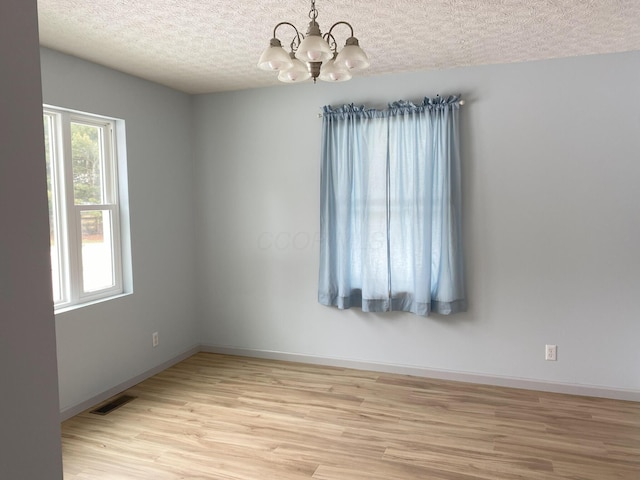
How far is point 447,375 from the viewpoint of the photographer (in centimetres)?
389

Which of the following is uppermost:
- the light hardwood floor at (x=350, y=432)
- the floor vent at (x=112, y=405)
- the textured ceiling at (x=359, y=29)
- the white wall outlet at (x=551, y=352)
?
the textured ceiling at (x=359, y=29)

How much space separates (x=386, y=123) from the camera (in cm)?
388

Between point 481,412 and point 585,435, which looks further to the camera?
point 481,412

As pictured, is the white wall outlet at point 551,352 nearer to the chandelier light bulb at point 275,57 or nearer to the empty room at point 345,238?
the empty room at point 345,238

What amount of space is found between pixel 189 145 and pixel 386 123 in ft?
6.47

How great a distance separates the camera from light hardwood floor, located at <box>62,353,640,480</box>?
2.60 m

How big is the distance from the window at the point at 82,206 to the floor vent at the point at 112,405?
2.61 feet

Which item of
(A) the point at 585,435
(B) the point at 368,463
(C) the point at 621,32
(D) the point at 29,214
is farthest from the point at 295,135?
(D) the point at 29,214

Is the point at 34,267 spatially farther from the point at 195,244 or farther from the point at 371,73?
the point at 195,244

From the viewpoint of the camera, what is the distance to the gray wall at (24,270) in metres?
0.76

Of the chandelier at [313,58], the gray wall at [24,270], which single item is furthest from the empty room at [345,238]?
the gray wall at [24,270]

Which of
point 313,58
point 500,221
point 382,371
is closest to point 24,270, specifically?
point 313,58

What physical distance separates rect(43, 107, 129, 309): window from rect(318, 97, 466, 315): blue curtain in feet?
5.71

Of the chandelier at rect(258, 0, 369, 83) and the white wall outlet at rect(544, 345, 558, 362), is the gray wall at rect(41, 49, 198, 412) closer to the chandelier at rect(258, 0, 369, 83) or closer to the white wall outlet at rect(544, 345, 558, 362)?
the chandelier at rect(258, 0, 369, 83)
